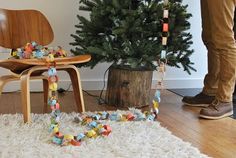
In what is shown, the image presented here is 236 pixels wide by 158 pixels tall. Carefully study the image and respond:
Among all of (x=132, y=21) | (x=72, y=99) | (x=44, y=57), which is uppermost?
(x=132, y=21)

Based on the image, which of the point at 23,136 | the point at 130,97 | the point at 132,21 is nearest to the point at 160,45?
the point at 132,21

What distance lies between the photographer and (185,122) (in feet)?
6.97

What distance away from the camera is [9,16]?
7.11ft

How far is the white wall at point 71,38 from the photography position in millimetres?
2821

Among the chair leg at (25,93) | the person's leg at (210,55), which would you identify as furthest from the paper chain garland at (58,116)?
the person's leg at (210,55)

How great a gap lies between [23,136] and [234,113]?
1.38 meters

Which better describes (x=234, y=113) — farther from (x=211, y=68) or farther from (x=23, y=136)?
(x=23, y=136)

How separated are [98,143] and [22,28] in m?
0.97

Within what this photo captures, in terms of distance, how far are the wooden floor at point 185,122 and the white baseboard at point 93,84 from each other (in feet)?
0.33

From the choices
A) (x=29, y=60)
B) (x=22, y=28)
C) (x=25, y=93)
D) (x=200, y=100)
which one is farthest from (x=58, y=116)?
(x=200, y=100)

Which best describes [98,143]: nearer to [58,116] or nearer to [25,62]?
[58,116]

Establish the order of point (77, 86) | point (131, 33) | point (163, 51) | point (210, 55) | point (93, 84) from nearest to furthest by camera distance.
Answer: point (77, 86) < point (163, 51) < point (131, 33) < point (210, 55) < point (93, 84)

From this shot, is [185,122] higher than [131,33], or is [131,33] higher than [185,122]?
[131,33]

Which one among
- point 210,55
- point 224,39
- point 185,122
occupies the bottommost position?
point 185,122
